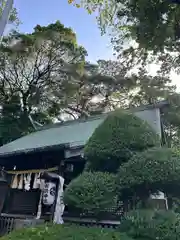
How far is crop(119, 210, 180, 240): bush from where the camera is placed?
4.05 meters

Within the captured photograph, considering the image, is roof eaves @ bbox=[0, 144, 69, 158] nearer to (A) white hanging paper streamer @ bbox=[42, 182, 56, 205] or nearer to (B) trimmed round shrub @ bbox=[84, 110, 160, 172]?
(A) white hanging paper streamer @ bbox=[42, 182, 56, 205]

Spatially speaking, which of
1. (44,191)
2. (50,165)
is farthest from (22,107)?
(44,191)

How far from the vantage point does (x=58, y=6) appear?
8.56 m

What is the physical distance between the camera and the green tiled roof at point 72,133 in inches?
356

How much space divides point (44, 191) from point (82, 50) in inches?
565

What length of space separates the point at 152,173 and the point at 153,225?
85 cm

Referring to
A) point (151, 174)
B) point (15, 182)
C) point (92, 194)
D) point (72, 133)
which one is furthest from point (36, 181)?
point (151, 174)

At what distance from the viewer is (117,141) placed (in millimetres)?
5434

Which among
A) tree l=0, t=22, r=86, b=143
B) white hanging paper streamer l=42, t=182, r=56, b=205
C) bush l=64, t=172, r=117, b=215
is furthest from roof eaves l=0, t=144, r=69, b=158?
tree l=0, t=22, r=86, b=143

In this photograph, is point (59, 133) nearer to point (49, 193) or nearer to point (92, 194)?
point (49, 193)

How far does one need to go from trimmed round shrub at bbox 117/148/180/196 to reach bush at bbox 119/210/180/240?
506 millimetres

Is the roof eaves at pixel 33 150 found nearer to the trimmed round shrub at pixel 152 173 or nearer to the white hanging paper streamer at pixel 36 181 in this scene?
the white hanging paper streamer at pixel 36 181

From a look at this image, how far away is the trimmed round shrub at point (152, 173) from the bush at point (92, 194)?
233 mm

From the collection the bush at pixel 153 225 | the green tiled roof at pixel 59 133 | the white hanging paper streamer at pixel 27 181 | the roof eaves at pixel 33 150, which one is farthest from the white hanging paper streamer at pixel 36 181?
the bush at pixel 153 225
